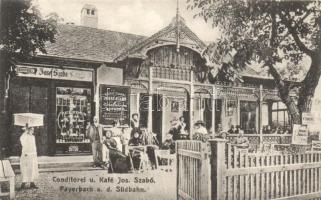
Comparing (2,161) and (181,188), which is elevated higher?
(2,161)

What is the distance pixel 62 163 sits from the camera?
23.6 ft

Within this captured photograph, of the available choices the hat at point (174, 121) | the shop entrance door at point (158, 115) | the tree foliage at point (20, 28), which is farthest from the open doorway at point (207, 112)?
the tree foliage at point (20, 28)

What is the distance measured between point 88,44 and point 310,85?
4.72m

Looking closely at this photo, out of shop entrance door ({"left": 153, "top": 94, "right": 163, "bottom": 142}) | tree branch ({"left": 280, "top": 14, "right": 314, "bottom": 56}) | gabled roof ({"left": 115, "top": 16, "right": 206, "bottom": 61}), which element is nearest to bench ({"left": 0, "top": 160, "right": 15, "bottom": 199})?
gabled roof ({"left": 115, "top": 16, "right": 206, "bottom": 61})

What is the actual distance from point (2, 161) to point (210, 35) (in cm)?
394

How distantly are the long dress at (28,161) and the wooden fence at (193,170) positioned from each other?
2.24 metres

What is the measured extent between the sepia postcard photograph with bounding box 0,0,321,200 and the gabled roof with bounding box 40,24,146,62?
0.03 metres

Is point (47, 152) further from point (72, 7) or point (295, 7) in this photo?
point (295, 7)

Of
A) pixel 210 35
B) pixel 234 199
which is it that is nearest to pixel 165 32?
pixel 210 35

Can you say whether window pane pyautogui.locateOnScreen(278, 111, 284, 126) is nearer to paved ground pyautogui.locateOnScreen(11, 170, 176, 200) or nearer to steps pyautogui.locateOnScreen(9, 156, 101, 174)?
paved ground pyautogui.locateOnScreen(11, 170, 176, 200)

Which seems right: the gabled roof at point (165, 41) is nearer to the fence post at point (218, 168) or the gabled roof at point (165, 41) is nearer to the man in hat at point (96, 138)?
the man in hat at point (96, 138)

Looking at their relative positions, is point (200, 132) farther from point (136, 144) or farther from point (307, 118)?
point (307, 118)

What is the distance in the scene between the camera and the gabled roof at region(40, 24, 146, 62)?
760 centimetres

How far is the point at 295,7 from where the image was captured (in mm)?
6160
